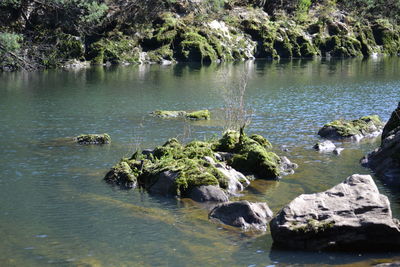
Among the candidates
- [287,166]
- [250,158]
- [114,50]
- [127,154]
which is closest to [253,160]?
[250,158]

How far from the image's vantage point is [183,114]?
122ft

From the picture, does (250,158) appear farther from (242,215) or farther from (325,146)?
(242,215)

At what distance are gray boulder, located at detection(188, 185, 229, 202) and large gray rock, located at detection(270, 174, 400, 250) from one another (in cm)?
422

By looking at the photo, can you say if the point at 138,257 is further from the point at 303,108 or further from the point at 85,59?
the point at 85,59

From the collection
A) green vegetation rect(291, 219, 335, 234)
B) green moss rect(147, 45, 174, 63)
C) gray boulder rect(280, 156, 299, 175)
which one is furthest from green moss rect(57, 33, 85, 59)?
green vegetation rect(291, 219, 335, 234)

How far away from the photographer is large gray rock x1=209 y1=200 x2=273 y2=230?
15.8 meters

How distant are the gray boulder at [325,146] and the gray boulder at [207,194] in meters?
9.42

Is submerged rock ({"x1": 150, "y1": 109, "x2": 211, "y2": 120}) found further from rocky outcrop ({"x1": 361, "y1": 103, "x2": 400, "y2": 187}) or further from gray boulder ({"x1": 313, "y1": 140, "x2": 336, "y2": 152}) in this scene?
rocky outcrop ({"x1": 361, "y1": 103, "x2": 400, "y2": 187})

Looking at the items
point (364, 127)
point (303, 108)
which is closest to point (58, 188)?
point (364, 127)

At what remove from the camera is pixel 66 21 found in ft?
235

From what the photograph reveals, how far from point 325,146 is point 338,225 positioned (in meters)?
13.4

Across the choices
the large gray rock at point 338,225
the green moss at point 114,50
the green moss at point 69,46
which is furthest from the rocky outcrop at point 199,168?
the green moss at point 114,50

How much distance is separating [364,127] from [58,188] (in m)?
18.7

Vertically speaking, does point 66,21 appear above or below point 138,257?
above
